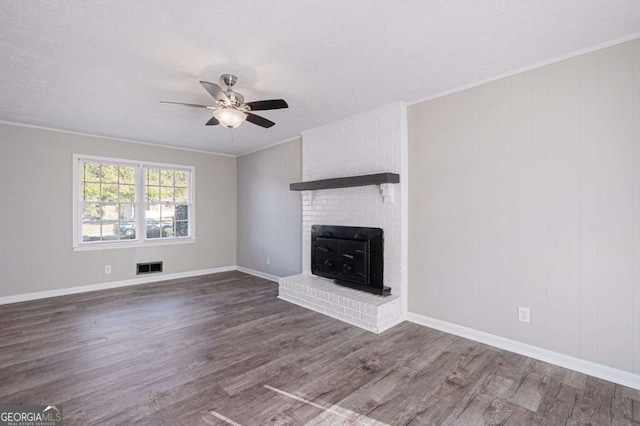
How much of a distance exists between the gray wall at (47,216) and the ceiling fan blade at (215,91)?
3.77 meters

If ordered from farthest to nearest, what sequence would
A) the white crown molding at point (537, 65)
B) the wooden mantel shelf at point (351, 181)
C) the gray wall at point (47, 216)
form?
the gray wall at point (47, 216)
the wooden mantel shelf at point (351, 181)
the white crown molding at point (537, 65)

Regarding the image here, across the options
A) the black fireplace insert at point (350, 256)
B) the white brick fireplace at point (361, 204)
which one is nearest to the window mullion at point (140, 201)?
the white brick fireplace at point (361, 204)

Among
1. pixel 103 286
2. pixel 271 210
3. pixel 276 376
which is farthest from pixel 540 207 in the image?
pixel 103 286

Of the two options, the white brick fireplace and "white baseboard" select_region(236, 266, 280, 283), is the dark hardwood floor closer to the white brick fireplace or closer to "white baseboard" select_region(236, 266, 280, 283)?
the white brick fireplace

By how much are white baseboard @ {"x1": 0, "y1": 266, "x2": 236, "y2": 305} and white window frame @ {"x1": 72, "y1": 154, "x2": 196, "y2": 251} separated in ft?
2.04

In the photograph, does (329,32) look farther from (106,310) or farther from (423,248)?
(106,310)

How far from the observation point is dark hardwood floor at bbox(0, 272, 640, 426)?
6.53 feet

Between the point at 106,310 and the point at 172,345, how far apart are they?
1.72 m

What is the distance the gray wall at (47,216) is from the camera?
435 centimetres

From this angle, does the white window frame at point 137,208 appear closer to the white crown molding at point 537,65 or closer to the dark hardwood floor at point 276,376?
the dark hardwood floor at point 276,376

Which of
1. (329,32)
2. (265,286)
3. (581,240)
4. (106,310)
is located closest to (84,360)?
(106,310)

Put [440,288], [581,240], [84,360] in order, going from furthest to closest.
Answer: [440,288], [84,360], [581,240]

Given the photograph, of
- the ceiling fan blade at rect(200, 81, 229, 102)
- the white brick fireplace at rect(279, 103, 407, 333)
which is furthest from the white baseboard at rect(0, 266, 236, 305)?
the ceiling fan blade at rect(200, 81, 229, 102)

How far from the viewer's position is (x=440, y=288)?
3.34 metres
